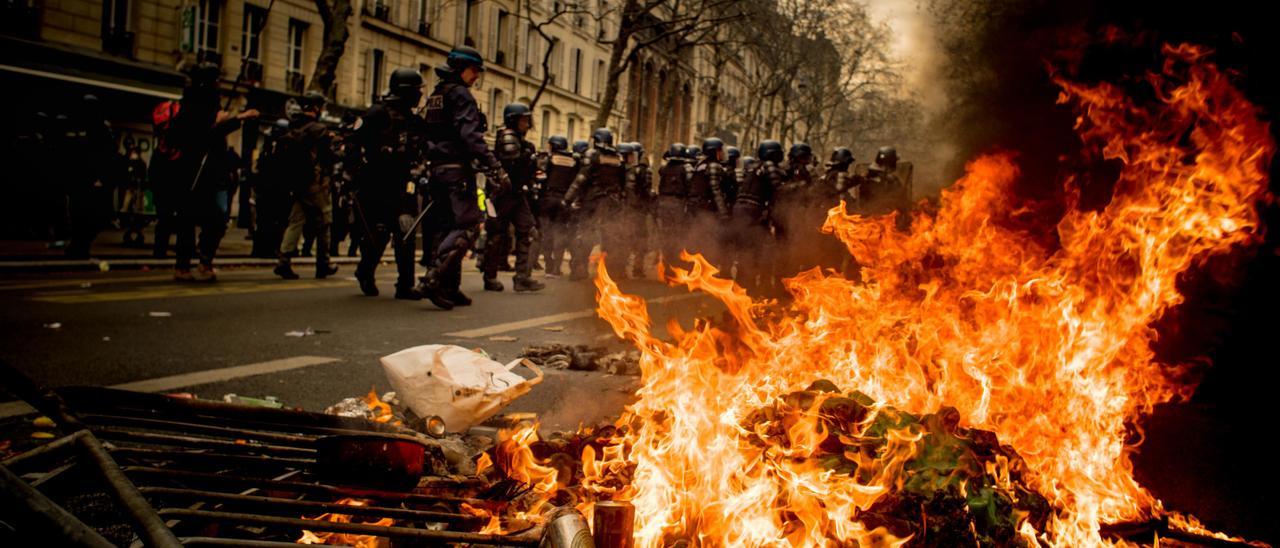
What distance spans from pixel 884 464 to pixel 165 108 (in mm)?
10163

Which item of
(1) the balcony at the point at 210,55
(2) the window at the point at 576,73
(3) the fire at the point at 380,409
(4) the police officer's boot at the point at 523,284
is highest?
(2) the window at the point at 576,73

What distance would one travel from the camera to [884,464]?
2.83m

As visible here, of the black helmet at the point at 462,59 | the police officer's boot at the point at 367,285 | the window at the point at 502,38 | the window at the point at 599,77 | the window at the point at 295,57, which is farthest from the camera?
the window at the point at 599,77

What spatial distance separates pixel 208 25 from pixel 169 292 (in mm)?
21528

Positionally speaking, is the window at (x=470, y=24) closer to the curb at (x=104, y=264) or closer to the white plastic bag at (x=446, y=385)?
the curb at (x=104, y=264)

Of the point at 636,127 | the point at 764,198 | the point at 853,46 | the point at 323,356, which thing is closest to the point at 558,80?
the point at 636,127

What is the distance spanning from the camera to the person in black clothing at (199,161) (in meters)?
9.51

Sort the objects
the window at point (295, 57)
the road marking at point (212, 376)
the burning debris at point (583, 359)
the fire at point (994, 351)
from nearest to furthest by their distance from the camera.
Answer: the fire at point (994, 351) < the road marking at point (212, 376) < the burning debris at point (583, 359) < the window at point (295, 57)

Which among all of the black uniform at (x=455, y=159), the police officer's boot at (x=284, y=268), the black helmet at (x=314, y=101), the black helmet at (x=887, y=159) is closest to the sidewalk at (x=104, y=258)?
the police officer's boot at (x=284, y=268)

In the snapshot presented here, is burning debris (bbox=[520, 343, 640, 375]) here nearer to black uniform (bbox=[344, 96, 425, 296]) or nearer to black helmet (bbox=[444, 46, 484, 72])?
black helmet (bbox=[444, 46, 484, 72])

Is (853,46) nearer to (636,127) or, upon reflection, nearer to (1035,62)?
(636,127)

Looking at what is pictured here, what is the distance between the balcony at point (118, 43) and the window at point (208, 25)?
2.55 metres

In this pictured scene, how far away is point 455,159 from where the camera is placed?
8.70 m

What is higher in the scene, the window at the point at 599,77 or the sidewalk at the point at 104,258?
the window at the point at 599,77
